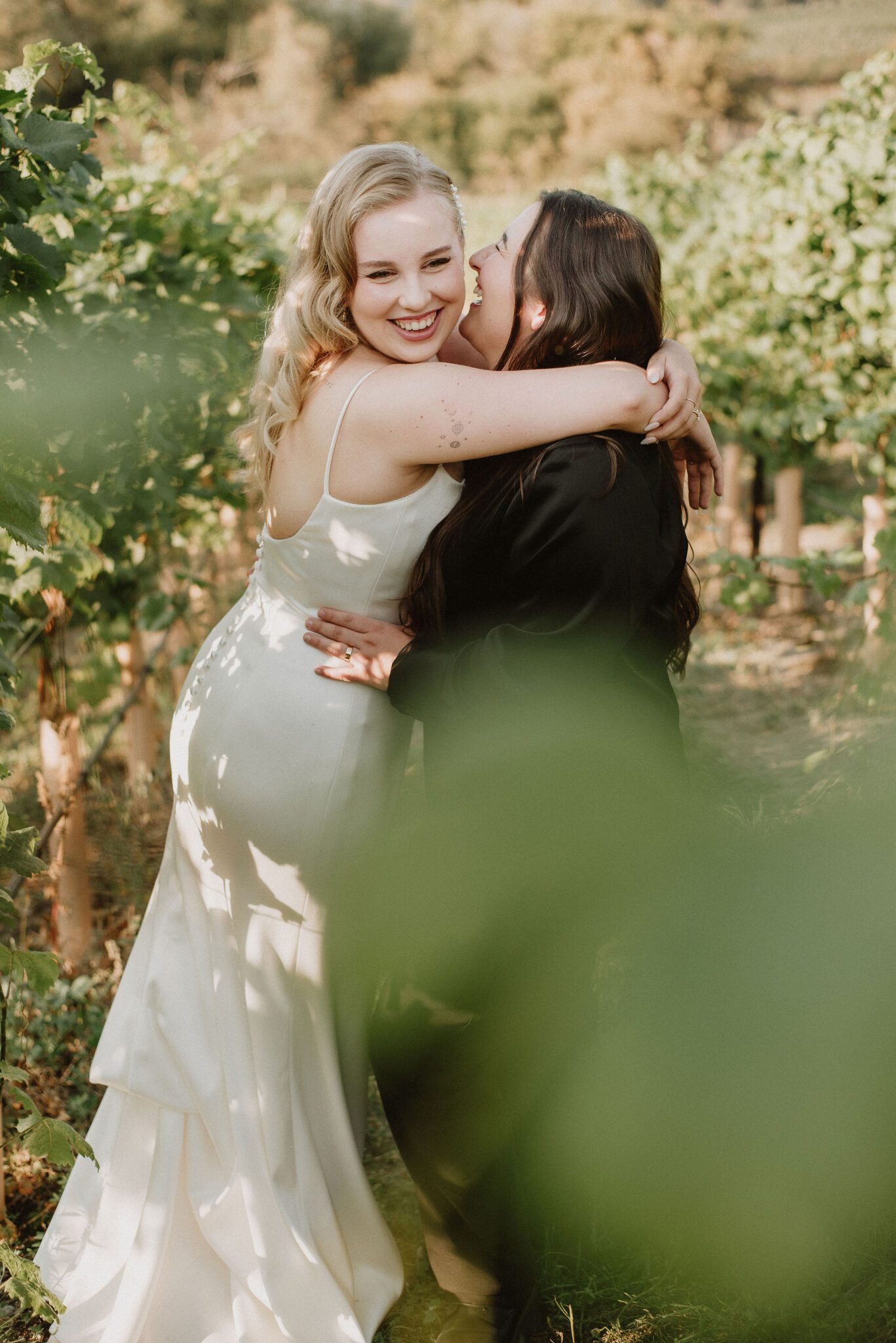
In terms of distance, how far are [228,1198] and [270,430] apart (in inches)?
59.3

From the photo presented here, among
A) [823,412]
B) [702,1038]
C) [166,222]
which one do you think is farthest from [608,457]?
[823,412]

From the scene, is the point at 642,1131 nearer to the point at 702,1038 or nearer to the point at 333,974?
the point at 702,1038

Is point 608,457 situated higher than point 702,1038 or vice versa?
point 608,457

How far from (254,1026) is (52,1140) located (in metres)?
0.67

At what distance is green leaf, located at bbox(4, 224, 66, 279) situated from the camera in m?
2.03

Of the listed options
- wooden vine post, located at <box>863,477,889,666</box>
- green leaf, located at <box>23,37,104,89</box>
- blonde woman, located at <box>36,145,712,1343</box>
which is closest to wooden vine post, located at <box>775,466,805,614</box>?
wooden vine post, located at <box>863,477,889,666</box>

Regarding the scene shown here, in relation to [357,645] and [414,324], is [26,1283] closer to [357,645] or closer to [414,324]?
[357,645]

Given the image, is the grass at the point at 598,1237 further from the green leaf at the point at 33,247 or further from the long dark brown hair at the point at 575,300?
the green leaf at the point at 33,247

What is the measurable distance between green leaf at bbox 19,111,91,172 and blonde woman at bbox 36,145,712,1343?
1.38ft

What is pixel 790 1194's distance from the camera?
2.35 meters

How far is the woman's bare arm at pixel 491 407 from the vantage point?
181 cm

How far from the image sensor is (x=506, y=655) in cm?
185

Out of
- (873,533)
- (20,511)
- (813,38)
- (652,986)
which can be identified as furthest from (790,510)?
(813,38)

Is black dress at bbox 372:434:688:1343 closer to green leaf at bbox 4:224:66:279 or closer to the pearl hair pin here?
the pearl hair pin
